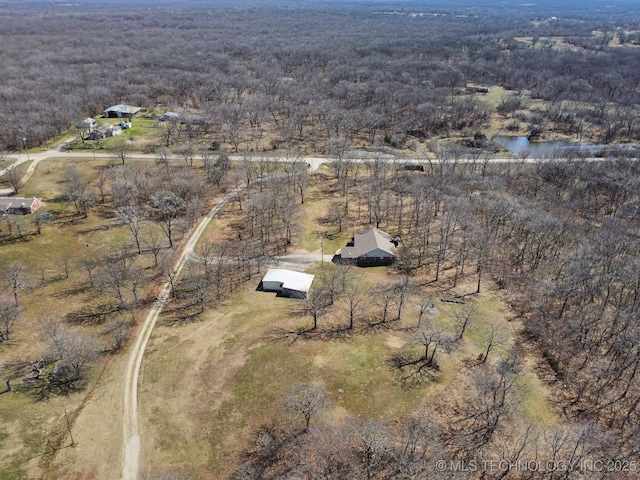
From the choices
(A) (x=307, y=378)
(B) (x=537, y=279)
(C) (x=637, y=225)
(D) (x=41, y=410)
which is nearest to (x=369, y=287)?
(A) (x=307, y=378)

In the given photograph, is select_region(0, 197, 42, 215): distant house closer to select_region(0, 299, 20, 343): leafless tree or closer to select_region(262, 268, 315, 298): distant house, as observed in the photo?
select_region(0, 299, 20, 343): leafless tree

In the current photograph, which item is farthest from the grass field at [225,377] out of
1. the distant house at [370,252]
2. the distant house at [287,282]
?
the distant house at [370,252]

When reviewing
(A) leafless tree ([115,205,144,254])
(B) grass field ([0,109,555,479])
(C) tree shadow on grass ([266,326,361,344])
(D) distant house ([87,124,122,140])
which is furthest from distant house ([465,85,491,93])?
(C) tree shadow on grass ([266,326,361,344])

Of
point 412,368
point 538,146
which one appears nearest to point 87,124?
point 412,368

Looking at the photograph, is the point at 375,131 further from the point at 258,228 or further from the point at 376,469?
the point at 376,469

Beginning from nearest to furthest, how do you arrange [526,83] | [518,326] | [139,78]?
1. [518,326]
2. [139,78]
3. [526,83]
